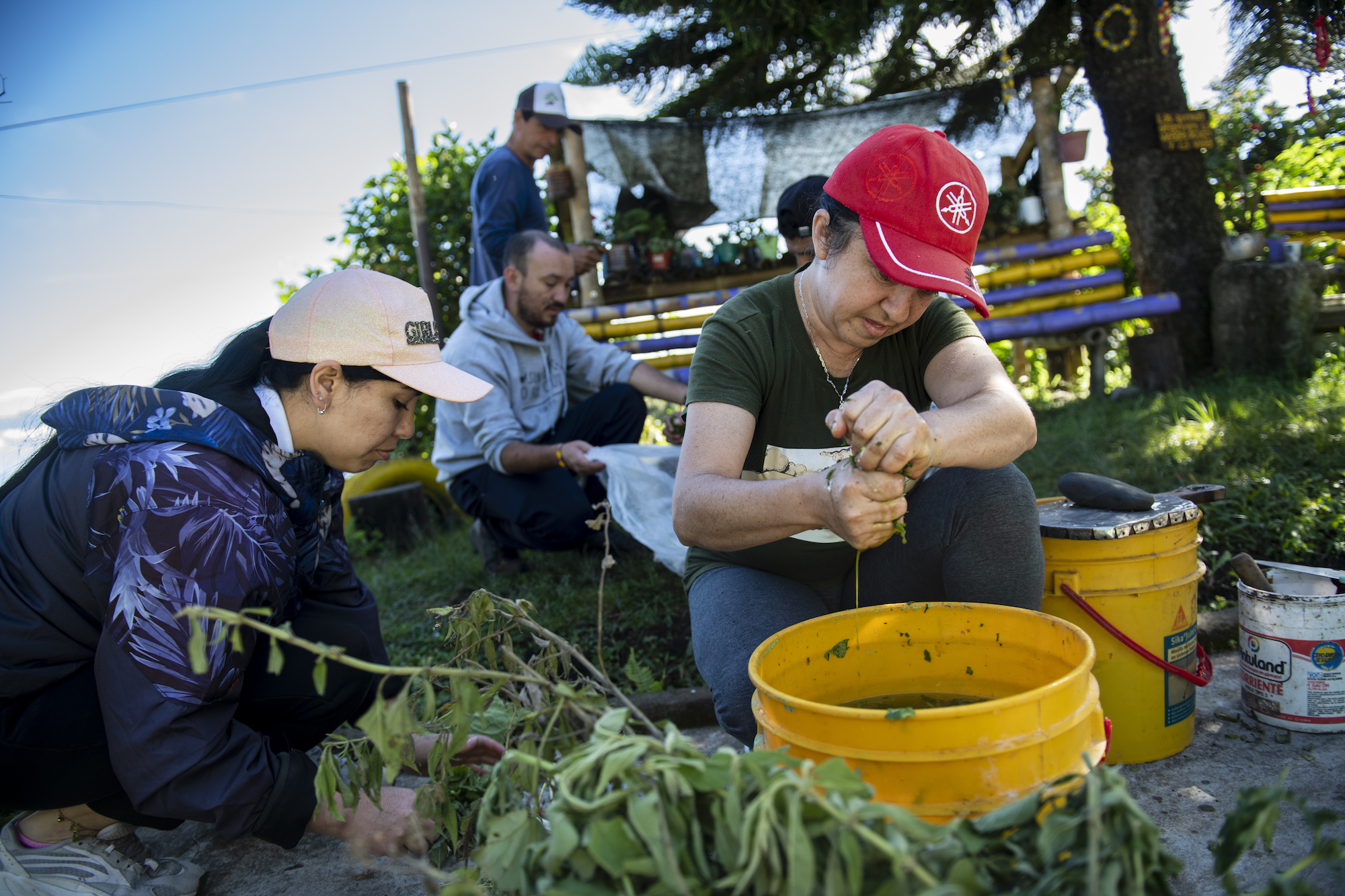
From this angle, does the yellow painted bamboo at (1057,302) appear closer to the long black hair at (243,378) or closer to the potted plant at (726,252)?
the potted plant at (726,252)

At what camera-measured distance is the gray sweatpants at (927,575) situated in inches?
67.3

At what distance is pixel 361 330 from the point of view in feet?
5.64

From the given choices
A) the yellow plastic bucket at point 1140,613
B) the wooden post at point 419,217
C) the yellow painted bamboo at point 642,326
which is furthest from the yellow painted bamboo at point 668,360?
the yellow plastic bucket at point 1140,613

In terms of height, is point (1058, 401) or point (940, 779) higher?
point (940, 779)

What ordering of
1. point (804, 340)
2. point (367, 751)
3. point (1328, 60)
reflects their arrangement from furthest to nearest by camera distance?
point (1328, 60), point (804, 340), point (367, 751)

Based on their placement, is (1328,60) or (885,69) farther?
(885,69)

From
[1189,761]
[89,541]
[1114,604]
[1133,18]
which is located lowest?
[1189,761]

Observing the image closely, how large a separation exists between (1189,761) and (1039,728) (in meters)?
1.19

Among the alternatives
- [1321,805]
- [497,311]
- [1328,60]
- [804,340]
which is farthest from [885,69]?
[1321,805]

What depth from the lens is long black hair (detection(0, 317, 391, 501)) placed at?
5.62 feet

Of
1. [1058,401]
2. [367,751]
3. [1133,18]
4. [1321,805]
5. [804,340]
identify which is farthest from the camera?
[1058,401]

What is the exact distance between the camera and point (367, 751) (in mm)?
1438

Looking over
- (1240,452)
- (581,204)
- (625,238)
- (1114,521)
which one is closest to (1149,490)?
(1240,452)

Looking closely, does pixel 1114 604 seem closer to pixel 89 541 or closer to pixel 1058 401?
pixel 89 541
